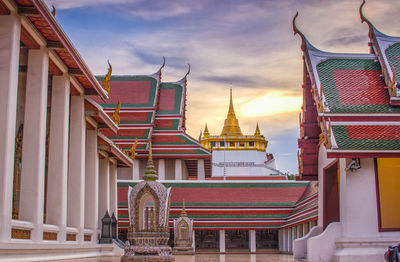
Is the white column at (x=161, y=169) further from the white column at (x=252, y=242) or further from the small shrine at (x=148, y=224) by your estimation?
the small shrine at (x=148, y=224)

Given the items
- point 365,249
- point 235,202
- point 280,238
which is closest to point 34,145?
point 365,249

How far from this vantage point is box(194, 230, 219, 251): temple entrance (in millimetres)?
37156

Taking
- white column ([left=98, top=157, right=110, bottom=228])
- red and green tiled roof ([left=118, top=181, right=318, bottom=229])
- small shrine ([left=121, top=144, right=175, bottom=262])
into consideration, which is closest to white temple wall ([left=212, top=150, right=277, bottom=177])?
red and green tiled roof ([left=118, top=181, right=318, bottom=229])

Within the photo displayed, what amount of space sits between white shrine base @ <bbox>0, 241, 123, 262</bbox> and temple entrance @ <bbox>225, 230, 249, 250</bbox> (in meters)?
18.7

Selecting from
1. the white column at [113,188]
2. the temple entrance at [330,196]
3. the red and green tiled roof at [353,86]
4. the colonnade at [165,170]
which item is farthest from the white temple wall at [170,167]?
the red and green tiled roof at [353,86]

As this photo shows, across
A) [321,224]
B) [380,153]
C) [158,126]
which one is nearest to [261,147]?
[158,126]

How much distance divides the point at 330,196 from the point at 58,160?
8.20 meters

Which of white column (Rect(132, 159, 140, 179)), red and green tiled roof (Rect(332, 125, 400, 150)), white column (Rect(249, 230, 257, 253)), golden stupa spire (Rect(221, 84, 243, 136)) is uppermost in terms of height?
golden stupa spire (Rect(221, 84, 243, 136))

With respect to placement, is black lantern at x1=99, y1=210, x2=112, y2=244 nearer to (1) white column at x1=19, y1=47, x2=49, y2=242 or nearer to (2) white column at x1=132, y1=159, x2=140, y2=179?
(1) white column at x1=19, y1=47, x2=49, y2=242

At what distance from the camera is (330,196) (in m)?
17.7

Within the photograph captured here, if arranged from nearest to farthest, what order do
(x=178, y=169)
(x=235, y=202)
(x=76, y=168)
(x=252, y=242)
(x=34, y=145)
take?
(x=34, y=145), (x=76, y=168), (x=252, y=242), (x=235, y=202), (x=178, y=169)

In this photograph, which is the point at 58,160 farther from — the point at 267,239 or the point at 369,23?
the point at 267,239

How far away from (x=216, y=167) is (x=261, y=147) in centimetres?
781

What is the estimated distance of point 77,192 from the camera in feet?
53.7
